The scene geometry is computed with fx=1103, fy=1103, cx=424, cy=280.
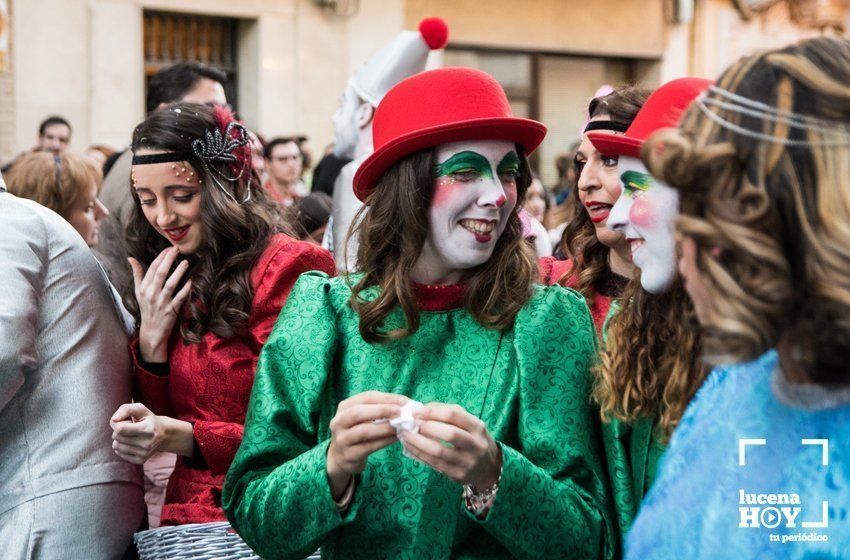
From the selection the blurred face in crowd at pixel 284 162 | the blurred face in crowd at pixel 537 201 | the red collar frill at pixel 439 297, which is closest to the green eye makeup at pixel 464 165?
the red collar frill at pixel 439 297

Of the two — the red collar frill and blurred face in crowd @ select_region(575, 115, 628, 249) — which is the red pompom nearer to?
blurred face in crowd @ select_region(575, 115, 628, 249)

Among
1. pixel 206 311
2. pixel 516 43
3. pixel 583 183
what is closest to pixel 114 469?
pixel 206 311

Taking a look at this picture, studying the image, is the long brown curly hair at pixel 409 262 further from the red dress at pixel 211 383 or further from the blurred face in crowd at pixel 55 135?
the blurred face in crowd at pixel 55 135

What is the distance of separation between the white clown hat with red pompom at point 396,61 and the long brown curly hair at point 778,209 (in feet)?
12.1

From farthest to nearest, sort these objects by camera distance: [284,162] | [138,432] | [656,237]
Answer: [284,162] < [138,432] < [656,237]

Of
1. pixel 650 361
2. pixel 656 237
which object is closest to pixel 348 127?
pixel 650 361

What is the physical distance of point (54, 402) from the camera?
2.73 m

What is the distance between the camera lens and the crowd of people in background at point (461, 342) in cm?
140

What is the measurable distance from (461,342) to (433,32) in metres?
3.06

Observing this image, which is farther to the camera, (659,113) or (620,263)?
(620,263)

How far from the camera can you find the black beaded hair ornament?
3.07 meters

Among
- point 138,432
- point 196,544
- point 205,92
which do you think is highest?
point 205,92

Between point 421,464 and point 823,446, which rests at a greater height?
point 823,446

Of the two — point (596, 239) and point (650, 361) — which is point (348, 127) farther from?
point (650, 361)
